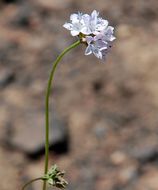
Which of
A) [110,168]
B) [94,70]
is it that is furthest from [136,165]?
[94,70]

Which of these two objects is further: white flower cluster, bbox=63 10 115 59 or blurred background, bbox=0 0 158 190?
blurred background, bbox=0 0 158 190

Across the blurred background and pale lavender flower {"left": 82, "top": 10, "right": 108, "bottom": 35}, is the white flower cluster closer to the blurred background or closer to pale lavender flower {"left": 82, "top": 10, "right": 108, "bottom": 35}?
pale lavender flower {"left": 82, "top": 10, "right": 108, "bottom": 35}

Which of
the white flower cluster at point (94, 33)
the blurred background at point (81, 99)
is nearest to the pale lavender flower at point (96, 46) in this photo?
the white flower cluster at point (94, 33)

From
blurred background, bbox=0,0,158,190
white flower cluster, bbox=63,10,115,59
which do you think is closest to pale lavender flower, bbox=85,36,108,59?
white flower cluster, bbox=63,10,115,59

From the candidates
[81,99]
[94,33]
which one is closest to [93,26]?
[94,33]

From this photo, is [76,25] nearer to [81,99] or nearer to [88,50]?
[88,50]

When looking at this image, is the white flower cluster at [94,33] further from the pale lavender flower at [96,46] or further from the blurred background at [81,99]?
the blurred background at [81,99]
